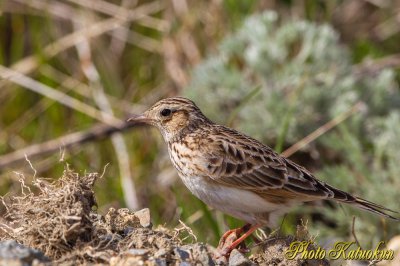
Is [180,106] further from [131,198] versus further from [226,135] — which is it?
[131,198]

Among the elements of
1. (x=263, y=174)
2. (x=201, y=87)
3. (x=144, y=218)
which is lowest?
(x=144, y=218)

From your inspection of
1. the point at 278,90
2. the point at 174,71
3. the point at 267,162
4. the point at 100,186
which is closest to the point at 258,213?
the point at 267,162

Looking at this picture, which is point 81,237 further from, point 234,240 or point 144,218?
point 234,240

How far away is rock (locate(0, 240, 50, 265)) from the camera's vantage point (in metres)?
3.55

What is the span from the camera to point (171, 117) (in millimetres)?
5738

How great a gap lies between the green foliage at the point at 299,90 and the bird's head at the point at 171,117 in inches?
79.3

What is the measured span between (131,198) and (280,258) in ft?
11.9

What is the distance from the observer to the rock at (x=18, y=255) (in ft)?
11.6

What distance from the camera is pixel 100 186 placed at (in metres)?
7.38

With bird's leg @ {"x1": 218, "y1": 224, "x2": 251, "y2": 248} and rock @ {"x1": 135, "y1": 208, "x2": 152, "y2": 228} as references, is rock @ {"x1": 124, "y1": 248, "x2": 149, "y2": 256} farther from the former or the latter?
bird's leg @ {"x1": 218, "y1": 224, "x2": 251, "y2": 248}

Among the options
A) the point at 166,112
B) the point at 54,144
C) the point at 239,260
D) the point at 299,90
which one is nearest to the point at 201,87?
the point at 299,90

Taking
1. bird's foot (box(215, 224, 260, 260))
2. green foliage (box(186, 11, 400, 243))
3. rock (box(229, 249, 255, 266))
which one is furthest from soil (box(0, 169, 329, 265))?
green foliage (box(186, 11, 400, 243))

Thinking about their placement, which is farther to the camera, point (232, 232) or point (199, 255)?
point (232, 232)

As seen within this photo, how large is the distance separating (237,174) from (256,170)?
0.13m
